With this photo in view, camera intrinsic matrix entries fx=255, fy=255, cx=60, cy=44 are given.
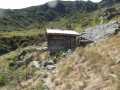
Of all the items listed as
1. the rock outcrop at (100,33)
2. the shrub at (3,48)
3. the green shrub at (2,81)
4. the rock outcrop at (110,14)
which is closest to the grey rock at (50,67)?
the green shrub at (2,81)

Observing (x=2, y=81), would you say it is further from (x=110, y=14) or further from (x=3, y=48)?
(x=3, y=48)

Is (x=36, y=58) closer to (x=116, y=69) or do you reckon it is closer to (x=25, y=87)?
(x=25, y=87)

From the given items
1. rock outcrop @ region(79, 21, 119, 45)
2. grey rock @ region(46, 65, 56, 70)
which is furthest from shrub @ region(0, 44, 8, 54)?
grey rock @ region(46, 65, 56, 70)

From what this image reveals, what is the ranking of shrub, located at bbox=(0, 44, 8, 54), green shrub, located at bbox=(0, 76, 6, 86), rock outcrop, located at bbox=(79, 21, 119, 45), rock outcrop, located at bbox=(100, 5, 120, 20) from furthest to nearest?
shrub, located at bbox=(0, 44, 8, 54)
rock outcrop, located at bbox=(100, 5, 120, 20)
rock outcrop, located at bbox=(79, 21, 119, 45)
green shrub, located at bbox=(0, 76, 6, 86)

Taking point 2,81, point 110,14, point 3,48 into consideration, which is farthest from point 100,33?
point 3,48

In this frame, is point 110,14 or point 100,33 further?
point 110,14

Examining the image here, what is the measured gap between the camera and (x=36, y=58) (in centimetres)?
3472

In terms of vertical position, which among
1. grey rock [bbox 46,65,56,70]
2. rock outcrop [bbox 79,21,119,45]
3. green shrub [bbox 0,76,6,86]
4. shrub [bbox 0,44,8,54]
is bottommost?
shrub [bbox 0,44,8,54]

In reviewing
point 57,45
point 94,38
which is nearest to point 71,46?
point 57,45

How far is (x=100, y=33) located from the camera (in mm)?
32406

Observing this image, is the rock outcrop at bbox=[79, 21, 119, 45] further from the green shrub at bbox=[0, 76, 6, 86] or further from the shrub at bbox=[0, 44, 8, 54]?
the shrub at bbox=[0, 44, 8, 54]

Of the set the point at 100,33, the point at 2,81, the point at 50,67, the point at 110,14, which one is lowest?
the point at 2,81

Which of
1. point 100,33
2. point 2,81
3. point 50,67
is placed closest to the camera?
point 2,81

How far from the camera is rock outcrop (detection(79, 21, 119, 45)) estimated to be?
100 ft
